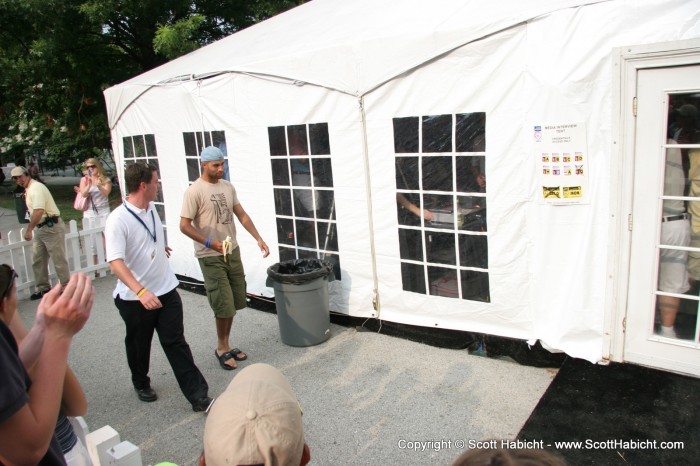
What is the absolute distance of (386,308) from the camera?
550 centimetres

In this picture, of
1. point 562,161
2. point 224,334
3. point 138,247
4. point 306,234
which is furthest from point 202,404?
point 562,161

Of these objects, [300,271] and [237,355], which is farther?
[300,271]

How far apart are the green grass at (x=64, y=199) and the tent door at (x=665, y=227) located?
14.5m

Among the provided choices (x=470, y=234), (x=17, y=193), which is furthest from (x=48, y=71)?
(x=470, y=234)

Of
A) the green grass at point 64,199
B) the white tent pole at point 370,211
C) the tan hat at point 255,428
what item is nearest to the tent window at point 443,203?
the white tent pole at point 370,211

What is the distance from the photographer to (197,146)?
713 centimetres

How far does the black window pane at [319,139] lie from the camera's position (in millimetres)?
5602

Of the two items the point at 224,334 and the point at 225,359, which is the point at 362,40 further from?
the point at 225,359

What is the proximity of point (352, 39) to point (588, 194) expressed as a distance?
99.2 inches

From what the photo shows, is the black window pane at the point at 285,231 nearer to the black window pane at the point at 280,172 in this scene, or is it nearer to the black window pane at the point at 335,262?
the black window pane at the point at 280,172

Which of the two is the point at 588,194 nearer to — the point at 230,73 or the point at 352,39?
the point at 352,39

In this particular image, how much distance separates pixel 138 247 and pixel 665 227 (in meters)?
3.83

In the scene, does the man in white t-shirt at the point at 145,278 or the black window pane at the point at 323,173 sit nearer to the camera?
the man in white t-shirt at the point at 145,278

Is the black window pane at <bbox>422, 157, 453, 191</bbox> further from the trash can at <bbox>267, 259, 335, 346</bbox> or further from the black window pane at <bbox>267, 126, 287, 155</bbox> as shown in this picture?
the black window pane at <bbox>267, 126, 287, 155</bbox>
